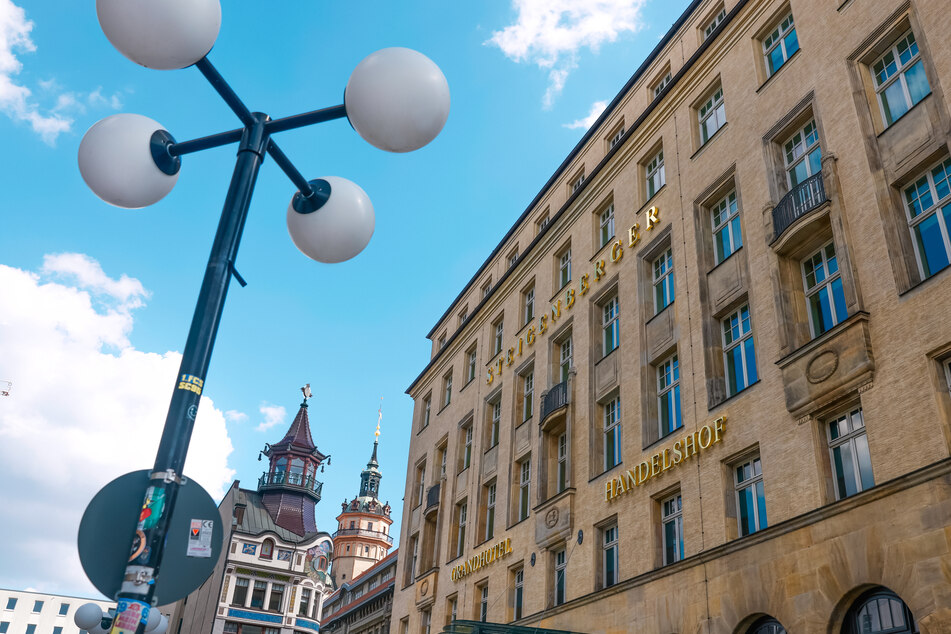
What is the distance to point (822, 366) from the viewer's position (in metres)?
16.7

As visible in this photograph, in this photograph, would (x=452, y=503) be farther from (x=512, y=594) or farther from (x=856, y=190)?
(x=856, y=190)

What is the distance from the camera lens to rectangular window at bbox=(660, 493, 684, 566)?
2020 cm

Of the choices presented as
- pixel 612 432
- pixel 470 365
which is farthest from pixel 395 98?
pixel 470 365

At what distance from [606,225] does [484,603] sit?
14974 mm

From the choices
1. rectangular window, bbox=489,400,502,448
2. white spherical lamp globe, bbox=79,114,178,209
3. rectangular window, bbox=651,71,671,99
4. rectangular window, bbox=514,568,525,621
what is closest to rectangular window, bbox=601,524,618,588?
rectangular window, bbox=514,568,525,621

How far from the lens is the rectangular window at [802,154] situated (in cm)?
1936

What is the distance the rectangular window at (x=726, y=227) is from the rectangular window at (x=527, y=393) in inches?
424

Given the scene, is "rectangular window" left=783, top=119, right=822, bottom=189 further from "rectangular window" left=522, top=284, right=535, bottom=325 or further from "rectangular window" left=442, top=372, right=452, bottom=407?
"rectangular window" left=442, top=372, right=452, bottom=407

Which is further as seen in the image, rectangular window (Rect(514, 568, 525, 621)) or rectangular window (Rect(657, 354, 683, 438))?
rectangular window (Rect(514, 568, 525, 621))

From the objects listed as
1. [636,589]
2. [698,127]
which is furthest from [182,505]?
[698,127]

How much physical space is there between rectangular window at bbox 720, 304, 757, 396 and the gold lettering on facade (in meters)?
1.09

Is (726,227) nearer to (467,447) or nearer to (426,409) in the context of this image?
(467,447)

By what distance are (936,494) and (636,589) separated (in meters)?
8.92

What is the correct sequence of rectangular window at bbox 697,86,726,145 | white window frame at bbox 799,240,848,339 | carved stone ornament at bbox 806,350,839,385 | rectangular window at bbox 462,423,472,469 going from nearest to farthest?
carved stone ornament at bbox 806,350,839,385 → white window frame at bbox 799,240,848,339 → rectangular window at bbox 697,86,726,145 → rectangular window at bbox 462,423,472,469
